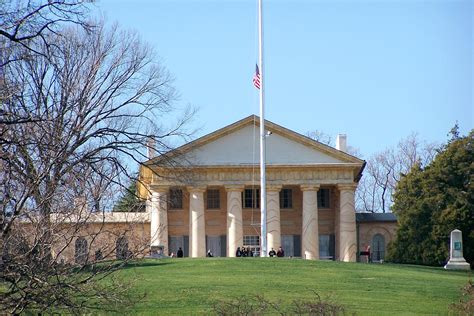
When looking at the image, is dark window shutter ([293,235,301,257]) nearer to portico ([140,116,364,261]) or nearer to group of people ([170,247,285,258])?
portico ([140,116,364,261])

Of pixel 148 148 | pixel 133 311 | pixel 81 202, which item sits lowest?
pixel 133 311

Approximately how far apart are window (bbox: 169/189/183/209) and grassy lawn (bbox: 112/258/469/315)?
23.7m

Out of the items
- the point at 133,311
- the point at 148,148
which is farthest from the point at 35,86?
the point at 133,311

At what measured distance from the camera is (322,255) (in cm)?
7131

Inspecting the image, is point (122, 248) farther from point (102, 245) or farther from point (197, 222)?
point (197, 222)

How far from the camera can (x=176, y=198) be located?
229ft

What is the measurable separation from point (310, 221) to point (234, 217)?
4.92m

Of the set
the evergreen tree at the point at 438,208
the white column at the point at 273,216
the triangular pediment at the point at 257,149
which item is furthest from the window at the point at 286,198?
the evergreen tree at the point at 438,208

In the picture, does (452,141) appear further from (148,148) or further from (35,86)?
(35,86)

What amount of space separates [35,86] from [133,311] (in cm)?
1619

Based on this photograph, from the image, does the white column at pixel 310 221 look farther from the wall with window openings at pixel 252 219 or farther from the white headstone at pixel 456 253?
the white headstone at pixel 456 253

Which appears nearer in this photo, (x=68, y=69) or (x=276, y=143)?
(x=68, y=69)

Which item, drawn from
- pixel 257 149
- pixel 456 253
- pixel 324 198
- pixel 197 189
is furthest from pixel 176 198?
pixel 456 253

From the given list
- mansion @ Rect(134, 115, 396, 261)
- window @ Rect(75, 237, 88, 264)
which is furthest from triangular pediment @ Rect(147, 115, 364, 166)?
window @ Rect(75, 237, 88, 264)
